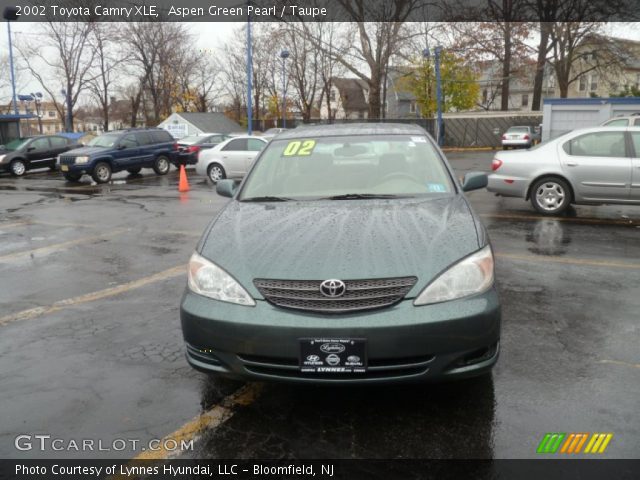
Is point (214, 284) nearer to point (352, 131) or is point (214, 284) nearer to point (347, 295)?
point (347, 295)

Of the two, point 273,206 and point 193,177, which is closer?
point 273,206

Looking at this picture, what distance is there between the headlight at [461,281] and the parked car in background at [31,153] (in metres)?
21.7

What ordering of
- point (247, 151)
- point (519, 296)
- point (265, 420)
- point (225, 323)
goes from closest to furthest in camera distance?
point (225, 323)
point (265, 420)
point (519, 296)
point (247, 151)

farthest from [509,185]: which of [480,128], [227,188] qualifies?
[480,128]

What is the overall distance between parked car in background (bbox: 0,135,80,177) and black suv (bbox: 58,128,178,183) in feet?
12.6

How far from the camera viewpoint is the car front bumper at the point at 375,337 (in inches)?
110

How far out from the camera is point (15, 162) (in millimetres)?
21000

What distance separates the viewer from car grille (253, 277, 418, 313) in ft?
9.43

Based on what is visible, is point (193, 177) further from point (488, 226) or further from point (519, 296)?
point (519, 296)

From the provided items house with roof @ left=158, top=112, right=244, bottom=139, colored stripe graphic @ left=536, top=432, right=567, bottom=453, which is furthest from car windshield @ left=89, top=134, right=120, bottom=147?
house with roof @ left=158, top=112, right=244, bottom=139

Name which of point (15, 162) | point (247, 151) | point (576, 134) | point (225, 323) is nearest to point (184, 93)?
point (15, 162)

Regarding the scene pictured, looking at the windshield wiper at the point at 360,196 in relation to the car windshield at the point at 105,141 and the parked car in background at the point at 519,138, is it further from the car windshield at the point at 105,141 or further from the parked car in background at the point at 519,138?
the parked car in background at the point at 519,138

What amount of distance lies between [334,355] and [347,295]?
1.03ft

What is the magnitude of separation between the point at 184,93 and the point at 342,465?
71.6 m
